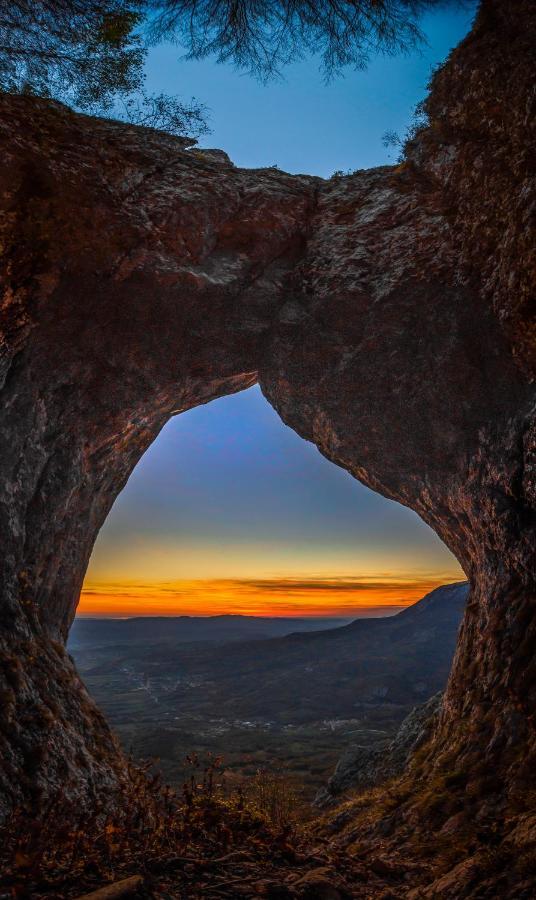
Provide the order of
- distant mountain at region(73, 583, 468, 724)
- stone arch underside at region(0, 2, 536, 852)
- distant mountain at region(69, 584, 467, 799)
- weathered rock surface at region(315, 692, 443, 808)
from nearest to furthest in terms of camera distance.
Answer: stone arch underside at region(0, 2, 536, 852), weathered rock surface at region(315, 692, 443, 808), distant mountain at region(69, 584, 467, 799), distant mountain at region(73, 583, 468, 724)

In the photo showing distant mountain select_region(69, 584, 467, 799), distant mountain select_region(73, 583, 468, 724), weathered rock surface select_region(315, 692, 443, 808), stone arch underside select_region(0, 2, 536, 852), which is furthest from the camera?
distant mountain select_region(73, 583, 468, 724)

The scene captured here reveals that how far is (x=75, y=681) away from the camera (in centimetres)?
1257

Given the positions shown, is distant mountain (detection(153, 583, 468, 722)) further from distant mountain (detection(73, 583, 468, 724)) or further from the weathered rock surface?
the weathered rock surface

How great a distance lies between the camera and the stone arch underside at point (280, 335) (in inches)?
396

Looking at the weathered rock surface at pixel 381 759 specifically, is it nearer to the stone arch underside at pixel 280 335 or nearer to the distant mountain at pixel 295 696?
the stone arch underside at pixel 280 335

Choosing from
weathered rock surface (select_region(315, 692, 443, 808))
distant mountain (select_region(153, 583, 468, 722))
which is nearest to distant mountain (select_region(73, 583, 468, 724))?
distant mountain (select_region(153, 583, 468, 722))

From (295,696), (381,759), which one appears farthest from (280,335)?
(295,696)

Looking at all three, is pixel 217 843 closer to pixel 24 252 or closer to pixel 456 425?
pixel 456 425

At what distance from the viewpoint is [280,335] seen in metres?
14.9

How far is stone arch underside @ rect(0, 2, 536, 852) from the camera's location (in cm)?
1007

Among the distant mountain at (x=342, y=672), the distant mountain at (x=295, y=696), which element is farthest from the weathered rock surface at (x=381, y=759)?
the distant mountain at (x=342, y=672)

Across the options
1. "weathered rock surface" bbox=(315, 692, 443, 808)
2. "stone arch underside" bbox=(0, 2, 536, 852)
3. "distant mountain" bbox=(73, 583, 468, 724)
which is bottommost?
"distant mountain" bbox=(73, 583, 468, 724)

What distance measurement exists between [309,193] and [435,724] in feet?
54.6

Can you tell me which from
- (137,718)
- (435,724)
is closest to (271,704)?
(137,718)
